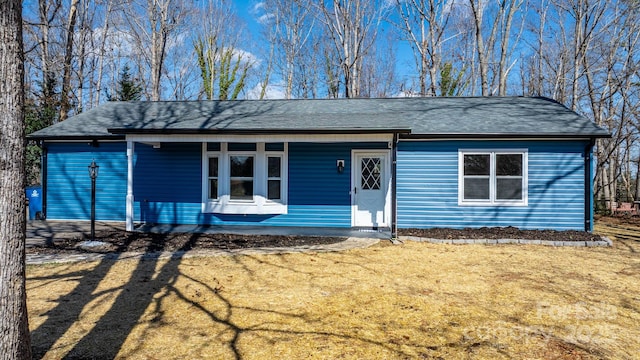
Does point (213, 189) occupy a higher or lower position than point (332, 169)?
lower

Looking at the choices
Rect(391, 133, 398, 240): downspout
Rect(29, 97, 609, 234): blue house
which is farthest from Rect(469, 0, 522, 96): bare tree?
Rect(391, 133, 398, 240): downspout

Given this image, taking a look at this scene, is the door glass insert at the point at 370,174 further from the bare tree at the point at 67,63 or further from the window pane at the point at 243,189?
the bare tree at the point at 67,63

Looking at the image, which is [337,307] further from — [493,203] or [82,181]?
[82,181]

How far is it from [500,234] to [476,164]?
1817 mm

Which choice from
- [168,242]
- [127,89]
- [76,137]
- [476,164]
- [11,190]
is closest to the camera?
[11,190]

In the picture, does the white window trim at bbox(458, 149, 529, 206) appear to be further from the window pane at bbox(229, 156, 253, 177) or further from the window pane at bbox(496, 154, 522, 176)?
the window pane at bbox(229, 156, 253, 177)

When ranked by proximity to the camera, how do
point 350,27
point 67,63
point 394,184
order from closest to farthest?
point 394,184 < point 67,63 < point 350,27

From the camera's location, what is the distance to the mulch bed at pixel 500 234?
8125mm

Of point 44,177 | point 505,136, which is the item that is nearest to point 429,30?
point 505,136

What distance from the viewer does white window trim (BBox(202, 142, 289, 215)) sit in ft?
30.5

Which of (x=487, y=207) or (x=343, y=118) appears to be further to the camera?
(x=343, y=118)

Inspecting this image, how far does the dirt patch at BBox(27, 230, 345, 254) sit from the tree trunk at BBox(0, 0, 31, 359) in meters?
4.66

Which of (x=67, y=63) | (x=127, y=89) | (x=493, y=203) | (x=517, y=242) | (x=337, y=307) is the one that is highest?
(x=67, y=63)

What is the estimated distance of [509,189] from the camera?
8.98 m
